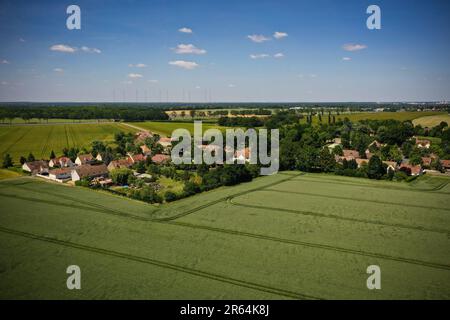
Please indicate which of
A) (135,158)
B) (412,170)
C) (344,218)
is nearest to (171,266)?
(344,218)

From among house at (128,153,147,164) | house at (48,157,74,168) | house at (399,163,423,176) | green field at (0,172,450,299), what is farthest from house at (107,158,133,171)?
house at (399,163,423,176)

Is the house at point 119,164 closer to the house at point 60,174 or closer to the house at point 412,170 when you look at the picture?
the house at point 60,174

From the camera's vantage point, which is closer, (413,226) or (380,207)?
(413,226)

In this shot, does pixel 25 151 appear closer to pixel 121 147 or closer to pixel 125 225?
pixel 121 147

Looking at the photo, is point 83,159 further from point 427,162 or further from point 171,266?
point 427,162

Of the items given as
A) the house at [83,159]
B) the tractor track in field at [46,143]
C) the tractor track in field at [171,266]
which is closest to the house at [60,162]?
the house at [83,159]

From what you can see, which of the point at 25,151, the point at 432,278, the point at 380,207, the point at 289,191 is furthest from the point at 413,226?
the point at 25,151
